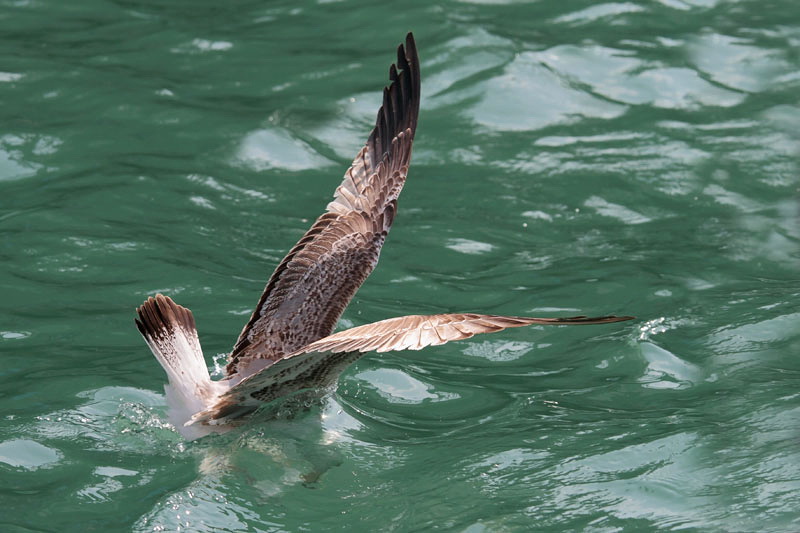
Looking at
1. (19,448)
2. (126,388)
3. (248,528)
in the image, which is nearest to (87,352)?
(126,388)

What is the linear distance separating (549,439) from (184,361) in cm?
172

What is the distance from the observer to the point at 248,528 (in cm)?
466

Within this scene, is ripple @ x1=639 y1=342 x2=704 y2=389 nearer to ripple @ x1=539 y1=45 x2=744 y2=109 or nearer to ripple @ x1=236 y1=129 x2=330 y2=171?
ripple @ x1=236 y1=129 x2=330 y2=171

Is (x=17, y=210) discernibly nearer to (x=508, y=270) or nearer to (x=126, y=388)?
(x=126, y=388)

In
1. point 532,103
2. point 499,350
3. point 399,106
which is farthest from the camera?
point 532,103

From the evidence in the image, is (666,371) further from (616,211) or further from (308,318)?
(616,211)

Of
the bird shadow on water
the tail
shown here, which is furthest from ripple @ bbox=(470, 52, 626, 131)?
the tail

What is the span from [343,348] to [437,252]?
3.21 metres

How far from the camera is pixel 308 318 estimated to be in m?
5.56

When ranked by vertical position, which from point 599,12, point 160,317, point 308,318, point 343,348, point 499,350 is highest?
point 599,12

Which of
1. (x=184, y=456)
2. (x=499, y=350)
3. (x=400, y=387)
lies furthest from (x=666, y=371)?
(x=184, y=456)

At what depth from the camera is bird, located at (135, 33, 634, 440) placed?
198 inches

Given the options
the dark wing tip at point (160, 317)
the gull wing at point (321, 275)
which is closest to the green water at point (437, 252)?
the gull wing at point (321, 275)

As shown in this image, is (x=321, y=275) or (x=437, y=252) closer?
(x=321, y=275)
